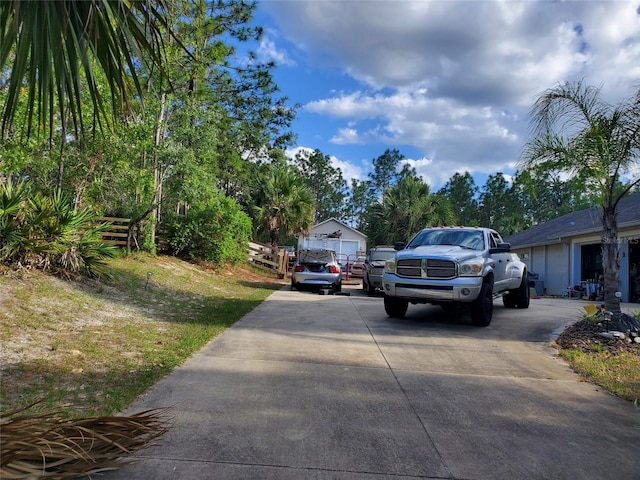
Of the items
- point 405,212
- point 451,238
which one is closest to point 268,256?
point 405,212

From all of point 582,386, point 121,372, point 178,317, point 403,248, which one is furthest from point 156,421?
point 403,248

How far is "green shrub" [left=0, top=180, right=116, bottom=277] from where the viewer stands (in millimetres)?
8516

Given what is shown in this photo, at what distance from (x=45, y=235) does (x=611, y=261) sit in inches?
424

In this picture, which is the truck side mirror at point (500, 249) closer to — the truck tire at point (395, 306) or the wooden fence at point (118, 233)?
the truck tire at point (395, 306)

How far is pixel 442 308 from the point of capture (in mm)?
11477

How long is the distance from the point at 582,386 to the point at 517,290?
21.8ft

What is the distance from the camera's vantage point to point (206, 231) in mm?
18641

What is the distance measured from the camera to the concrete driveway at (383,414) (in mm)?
3254

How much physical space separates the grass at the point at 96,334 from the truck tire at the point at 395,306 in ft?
10.4

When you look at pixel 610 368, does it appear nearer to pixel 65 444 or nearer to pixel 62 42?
pixel 65 444

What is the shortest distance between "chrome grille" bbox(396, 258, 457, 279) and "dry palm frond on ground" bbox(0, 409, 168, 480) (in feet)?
20.7

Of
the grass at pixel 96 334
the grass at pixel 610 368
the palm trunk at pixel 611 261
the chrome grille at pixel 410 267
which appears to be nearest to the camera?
the grass at pixel 96 334

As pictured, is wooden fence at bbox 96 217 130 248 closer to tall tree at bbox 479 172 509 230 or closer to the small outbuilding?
the small outbuilding

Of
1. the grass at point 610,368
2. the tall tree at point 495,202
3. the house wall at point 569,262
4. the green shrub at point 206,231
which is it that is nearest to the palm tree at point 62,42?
the grass at point 610,368
